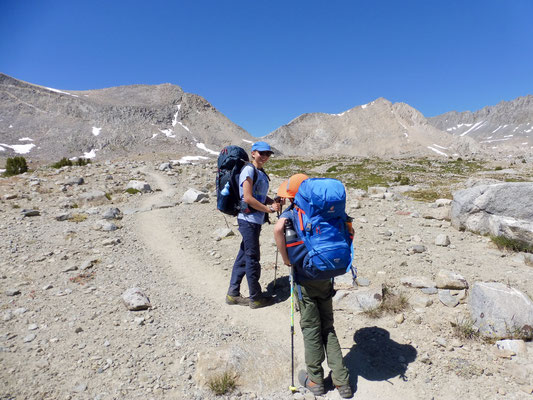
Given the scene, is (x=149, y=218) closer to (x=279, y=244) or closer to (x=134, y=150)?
(x=279, y=244)

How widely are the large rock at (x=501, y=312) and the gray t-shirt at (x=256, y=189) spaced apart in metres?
4.29

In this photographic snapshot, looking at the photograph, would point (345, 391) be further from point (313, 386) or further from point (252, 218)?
point (252, 218)

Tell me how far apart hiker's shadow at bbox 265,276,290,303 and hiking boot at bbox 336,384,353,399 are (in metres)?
2.66

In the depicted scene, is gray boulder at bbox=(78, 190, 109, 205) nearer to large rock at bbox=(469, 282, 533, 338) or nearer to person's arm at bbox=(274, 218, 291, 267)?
person's arm at bbox=(274, 218, 291, 267)

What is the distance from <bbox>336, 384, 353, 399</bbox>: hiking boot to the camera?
13.3ft

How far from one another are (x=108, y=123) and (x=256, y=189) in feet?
441

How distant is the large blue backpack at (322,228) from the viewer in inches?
141

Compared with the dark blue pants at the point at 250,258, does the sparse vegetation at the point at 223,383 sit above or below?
below

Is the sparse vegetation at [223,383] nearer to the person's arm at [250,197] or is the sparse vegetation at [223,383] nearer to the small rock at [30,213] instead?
the person's arm at [250,197]

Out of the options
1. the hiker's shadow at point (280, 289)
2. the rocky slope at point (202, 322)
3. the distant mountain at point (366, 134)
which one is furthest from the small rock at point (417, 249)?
the distant mountain at point (366, 134)

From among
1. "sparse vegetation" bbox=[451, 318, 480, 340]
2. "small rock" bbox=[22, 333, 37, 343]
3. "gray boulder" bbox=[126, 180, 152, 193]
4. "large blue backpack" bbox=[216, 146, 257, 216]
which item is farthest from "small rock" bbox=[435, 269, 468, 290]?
"gray boulder" bbox=[126, 180, 152, 193]

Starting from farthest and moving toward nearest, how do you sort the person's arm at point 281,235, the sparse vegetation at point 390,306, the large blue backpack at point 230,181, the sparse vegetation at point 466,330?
the large blue backpack at point 230,181 → the sparse vegetation at point 390,306 → the sparse vegetation at point 466,330 → the person's arm at point 281,235

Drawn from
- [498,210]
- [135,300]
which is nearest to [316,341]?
[135,300]

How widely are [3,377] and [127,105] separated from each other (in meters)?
146
